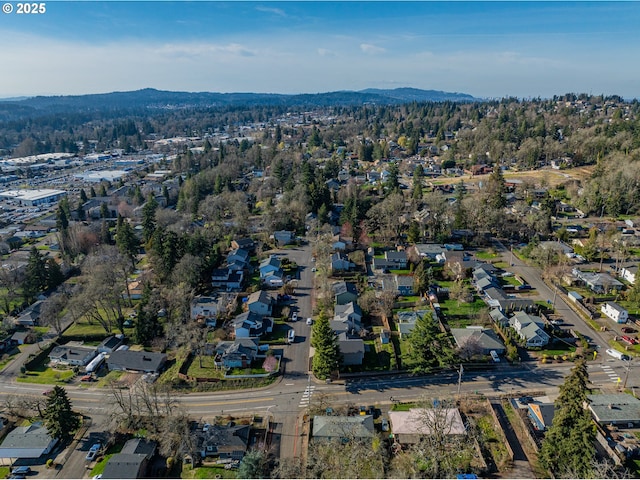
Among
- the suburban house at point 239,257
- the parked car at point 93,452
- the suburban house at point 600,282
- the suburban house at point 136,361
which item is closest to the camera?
the parked car at point 93,452

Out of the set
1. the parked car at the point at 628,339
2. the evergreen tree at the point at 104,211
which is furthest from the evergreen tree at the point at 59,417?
the evergreen tree at the point at 104,211

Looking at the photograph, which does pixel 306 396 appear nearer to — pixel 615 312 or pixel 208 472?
pixel 208 472

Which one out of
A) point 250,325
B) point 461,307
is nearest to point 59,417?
point 250,325

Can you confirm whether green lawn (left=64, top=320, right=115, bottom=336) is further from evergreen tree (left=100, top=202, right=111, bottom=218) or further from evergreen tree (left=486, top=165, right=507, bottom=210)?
evergreen tree (left=486, top=165, right=507, bottom=210)

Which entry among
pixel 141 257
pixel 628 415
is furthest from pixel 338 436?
pixel 141 257

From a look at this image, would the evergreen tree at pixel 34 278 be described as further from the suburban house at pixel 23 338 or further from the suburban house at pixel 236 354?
the suburban house at pixel 236 354

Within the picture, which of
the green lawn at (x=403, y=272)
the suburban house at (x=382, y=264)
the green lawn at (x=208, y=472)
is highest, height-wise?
the suburban house at (x=382, y=264)

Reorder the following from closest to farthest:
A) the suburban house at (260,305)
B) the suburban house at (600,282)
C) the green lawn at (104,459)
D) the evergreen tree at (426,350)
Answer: the green lawn at (104,459) → the evergreen tree at (426,350) → the suburban house at (260,305) → the suburban house at (600,282)
